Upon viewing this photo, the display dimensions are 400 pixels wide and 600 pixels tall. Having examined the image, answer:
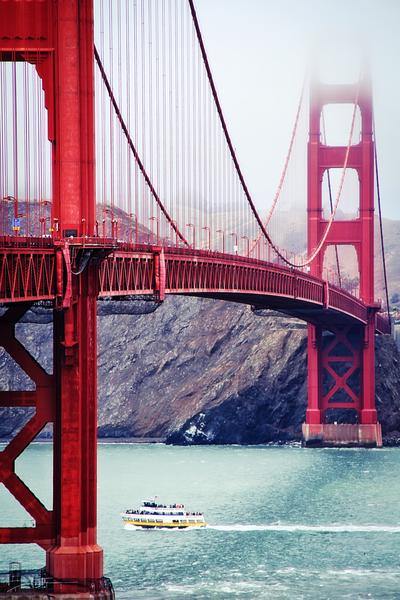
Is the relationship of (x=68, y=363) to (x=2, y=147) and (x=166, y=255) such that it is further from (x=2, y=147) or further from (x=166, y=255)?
(x=166, y=255)

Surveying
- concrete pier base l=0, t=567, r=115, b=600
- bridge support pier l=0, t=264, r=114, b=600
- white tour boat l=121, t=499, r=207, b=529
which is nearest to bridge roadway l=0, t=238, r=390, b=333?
bridge support pier l=0, t=264, r=114, b=600

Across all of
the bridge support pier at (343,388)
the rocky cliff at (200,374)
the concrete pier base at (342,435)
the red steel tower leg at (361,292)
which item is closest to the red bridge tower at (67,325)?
the red steel tower leg at (361,292)

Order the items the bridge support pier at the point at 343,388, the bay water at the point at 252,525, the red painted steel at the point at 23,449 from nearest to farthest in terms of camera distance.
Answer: the red painted steel at the point at 23,449 < the bay water at the point at 252,525 < the bridge support pier at the point at 343,388

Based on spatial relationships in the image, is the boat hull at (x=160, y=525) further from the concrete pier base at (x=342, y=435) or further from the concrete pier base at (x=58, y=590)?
the concrete pier base at (x=342, y=435)

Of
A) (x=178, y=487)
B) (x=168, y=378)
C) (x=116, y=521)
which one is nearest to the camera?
(x=116, y=521)

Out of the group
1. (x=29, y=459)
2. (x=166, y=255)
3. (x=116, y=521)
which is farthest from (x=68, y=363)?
(x=29, y=459)
